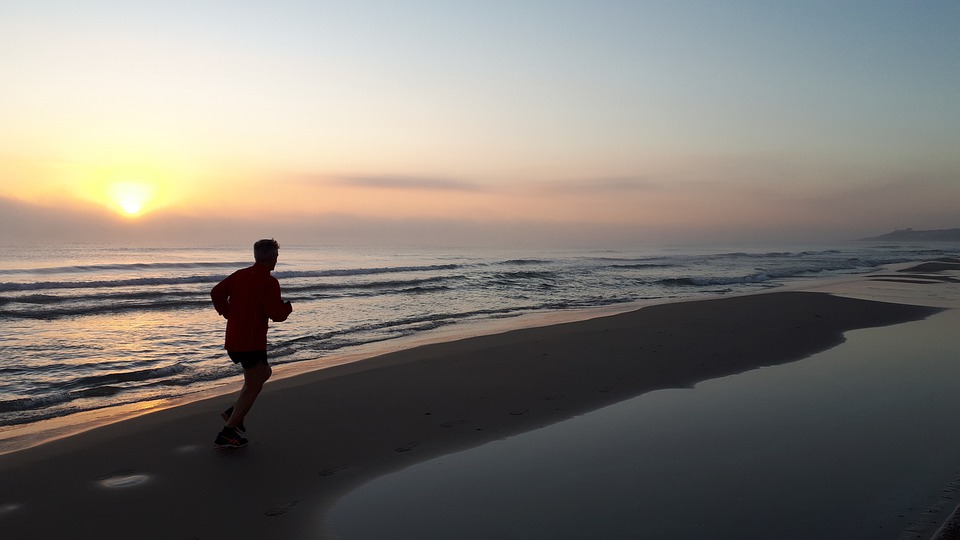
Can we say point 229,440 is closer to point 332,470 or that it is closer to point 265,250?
point 332,470

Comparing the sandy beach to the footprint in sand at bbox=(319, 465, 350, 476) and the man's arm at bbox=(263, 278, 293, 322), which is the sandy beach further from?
the man's arm at bbox=(263, 278, 293, 322)

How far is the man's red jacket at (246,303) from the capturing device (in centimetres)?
508

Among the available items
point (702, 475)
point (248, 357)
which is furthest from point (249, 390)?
point (702, 475)

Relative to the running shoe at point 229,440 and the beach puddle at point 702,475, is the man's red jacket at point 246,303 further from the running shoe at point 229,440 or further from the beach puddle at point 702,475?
the beach puddle at point 702,475

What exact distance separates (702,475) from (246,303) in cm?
397

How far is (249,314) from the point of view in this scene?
5.09m

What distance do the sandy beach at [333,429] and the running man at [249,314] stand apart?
422 mm

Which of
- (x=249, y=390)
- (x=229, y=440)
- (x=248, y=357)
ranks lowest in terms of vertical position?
(x=229, y=440)

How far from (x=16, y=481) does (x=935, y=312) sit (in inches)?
719

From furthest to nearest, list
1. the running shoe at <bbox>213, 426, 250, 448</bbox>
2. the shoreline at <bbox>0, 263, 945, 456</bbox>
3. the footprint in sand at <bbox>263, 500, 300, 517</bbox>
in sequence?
the shoreline at <bbox>0, 263, 945, 456</bbox>, the running shoe at <bbox>213, 426, 250, 448</bbox>, the footprint in sand at <bbox>263, 500, 300, 517</bbox>

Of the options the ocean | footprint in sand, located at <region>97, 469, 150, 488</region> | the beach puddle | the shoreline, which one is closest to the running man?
footprint in sand, located at <region>97, 469, 150, 488</region>

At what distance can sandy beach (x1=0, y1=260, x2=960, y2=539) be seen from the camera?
402 centimetres

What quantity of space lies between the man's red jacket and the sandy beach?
1021 mm

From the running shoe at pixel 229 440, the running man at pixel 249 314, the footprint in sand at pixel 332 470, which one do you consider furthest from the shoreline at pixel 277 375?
the footprint in sand at pixel 332 470
